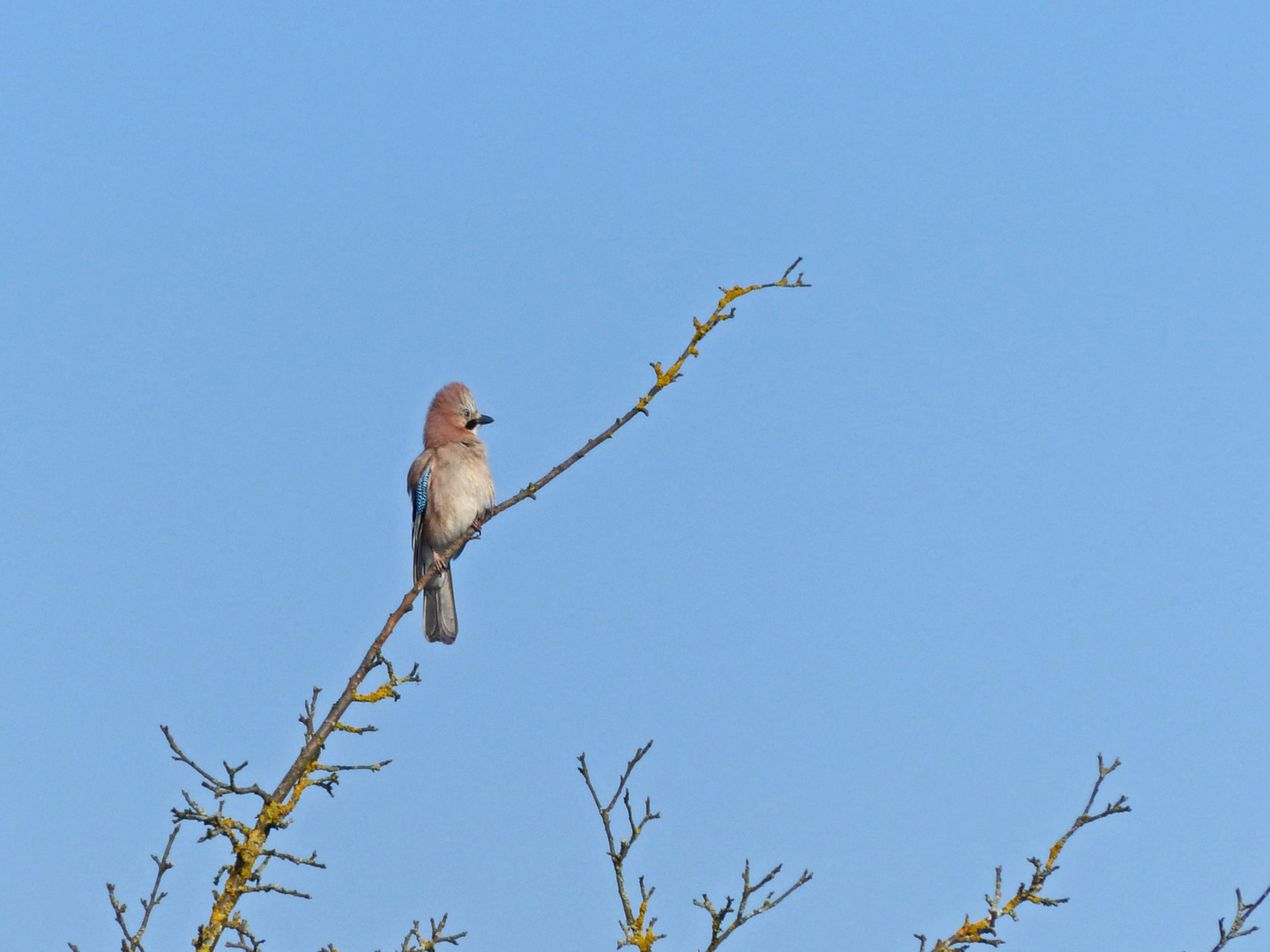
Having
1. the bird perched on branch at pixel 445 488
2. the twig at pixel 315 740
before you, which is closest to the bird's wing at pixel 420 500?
the bird perched on branch at pixel 445 488

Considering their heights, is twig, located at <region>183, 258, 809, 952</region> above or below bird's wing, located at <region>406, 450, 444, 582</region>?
below

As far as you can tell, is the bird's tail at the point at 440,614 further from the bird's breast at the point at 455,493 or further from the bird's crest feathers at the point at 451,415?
the bird's crest feathers at the point at 451,415

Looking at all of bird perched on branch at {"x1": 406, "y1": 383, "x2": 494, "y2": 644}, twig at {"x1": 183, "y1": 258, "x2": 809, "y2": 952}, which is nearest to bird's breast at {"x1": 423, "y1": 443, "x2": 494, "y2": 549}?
bird perched on branch at {"x1": 406, "y1": 383, "x2": 494, "y2": 644}

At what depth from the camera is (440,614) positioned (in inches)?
446

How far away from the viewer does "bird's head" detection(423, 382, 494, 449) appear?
1205 cm

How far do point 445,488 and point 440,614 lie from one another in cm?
104

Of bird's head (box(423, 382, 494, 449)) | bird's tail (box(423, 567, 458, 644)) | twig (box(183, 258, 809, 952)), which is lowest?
twig (box(183, 258, 809, 952))

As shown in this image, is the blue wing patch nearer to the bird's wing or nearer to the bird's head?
the bird's wing

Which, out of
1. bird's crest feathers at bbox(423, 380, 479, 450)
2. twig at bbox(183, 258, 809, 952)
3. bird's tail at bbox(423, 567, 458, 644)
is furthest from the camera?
bird's crest feathers at bbox(423, 380, 479, 450)

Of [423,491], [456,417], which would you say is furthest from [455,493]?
[456,417]

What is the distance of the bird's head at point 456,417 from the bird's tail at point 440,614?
51.6 inches

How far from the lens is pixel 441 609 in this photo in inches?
447

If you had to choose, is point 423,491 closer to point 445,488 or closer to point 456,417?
point 445,488

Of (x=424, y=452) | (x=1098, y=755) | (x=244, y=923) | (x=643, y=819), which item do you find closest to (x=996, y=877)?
(x=1098, y=755)
